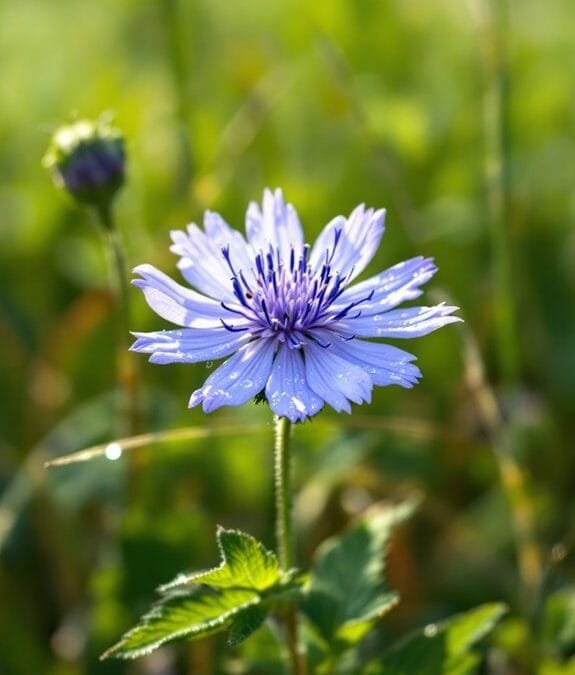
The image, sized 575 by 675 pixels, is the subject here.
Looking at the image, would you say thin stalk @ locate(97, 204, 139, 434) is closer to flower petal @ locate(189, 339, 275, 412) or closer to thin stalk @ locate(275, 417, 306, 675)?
flower petal @ locate(189, 339, 275, 412)

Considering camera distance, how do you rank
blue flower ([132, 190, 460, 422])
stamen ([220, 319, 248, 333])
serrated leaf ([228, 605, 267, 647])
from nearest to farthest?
serrated leaf ([228, 605, 267, 647]) < blue flower ([132, 190, 460, 422]) < stamen ([220, 319, 248, 333])

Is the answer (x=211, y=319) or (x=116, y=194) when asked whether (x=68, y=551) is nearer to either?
(x=116, y=194)

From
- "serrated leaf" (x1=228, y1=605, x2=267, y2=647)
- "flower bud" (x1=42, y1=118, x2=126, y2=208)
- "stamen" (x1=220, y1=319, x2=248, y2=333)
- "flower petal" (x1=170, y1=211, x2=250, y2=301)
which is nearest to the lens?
"serrated leaf" (x1=228, y1=605, x2=267, y2=647)

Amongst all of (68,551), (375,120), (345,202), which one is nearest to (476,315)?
(345,202)

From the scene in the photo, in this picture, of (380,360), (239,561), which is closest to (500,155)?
(380,360)

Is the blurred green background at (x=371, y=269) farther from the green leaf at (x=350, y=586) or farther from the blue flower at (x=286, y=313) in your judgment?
the blue flower at (x=286, y=313)

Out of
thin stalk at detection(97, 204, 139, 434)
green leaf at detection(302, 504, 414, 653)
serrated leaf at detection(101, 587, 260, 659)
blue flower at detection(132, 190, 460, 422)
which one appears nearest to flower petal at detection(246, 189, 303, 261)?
blue flower at detection(132, 190, 460, 422)
